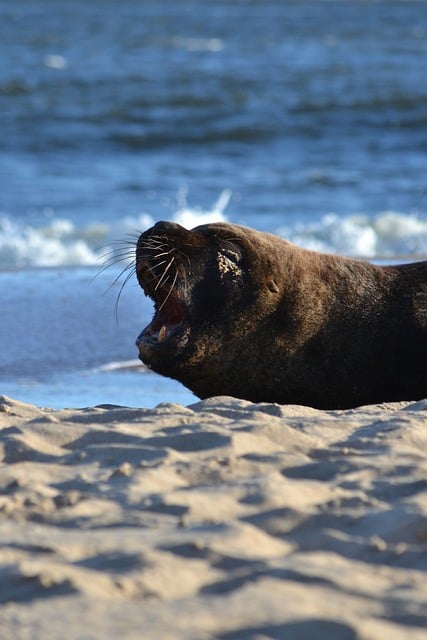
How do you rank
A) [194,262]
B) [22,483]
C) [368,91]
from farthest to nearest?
[368,91] < [194,262] < [22,483]

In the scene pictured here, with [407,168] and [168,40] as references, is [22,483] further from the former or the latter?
[168,40]

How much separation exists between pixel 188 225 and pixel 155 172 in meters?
4.27

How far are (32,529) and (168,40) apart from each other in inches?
1875

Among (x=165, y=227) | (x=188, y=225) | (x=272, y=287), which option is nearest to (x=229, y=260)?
(x=272, y=287)

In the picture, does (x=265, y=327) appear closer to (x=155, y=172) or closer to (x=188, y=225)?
(x=188, y=225)

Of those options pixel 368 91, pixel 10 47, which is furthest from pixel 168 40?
pixel 368 91

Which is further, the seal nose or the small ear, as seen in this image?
the small ear

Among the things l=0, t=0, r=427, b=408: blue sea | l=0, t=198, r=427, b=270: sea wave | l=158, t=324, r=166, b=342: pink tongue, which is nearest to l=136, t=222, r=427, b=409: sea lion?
l=158, t=324, r=166, b=342: pink tongue

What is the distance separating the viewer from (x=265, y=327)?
20.2 feet

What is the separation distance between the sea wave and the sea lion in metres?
6.20

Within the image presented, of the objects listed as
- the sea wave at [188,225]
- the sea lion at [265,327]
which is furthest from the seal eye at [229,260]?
the sea wave at [188,225]

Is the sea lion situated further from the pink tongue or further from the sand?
the sand

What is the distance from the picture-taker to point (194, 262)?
6.07 metres

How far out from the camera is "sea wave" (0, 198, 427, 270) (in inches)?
518
